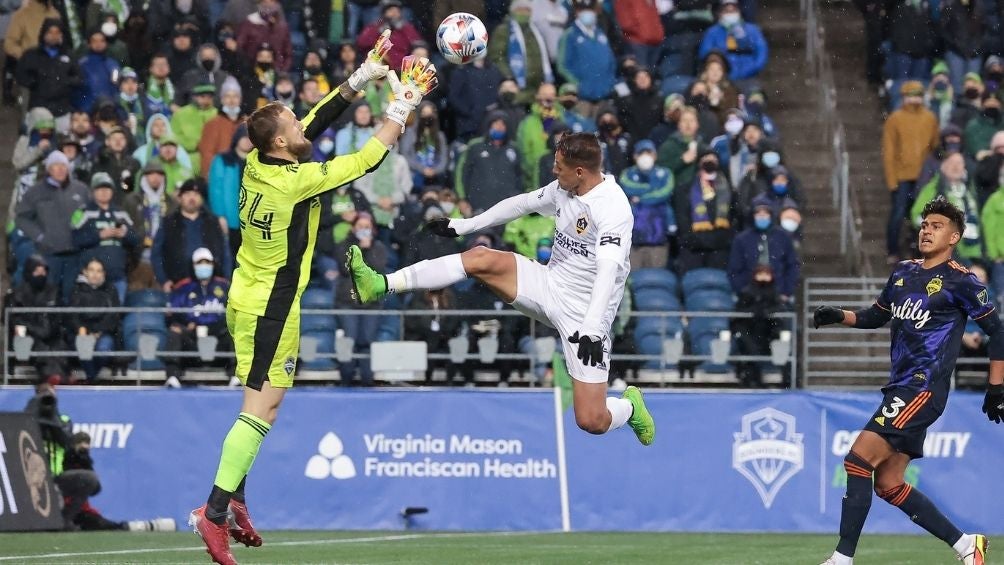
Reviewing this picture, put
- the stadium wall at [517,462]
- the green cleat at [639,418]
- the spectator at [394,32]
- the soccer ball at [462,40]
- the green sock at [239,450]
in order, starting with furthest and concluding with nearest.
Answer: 1. the spectator at [394,32]
2. the stadium wall at [517,462]
3. the soccer ball at [462,40]
4. the green cleat at [639,418]
5. the green sock at [239,450]

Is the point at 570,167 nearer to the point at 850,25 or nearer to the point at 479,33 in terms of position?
the point at 479,33

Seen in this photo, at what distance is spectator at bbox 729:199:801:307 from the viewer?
21.2 meters

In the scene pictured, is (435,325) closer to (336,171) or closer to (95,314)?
(95,314)

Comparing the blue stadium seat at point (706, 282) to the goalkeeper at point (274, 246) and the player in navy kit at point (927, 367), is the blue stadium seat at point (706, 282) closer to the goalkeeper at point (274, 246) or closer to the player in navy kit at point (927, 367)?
the player in navy kit at point (927, 367)

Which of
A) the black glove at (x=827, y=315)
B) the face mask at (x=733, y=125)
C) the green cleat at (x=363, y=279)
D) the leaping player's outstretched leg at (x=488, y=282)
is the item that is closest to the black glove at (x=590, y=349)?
the leaping player's outstretched leg at (x=488, y=282)

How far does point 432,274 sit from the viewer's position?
12711mm

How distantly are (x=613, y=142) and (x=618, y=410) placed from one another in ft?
31.4

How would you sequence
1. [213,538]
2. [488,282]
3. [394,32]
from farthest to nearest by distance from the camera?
[394,32] → [488,282] → [213,538]

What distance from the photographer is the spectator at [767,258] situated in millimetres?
21172

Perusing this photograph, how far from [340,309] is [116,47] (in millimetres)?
5680

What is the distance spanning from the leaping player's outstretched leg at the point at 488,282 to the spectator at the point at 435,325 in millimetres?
7466

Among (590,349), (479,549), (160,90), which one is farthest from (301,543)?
(160,90)

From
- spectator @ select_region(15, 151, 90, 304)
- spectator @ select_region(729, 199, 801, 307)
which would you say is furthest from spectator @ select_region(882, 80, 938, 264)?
spectator @ select_region(15, 151, 90, 304)

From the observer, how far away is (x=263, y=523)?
59.4 feet
